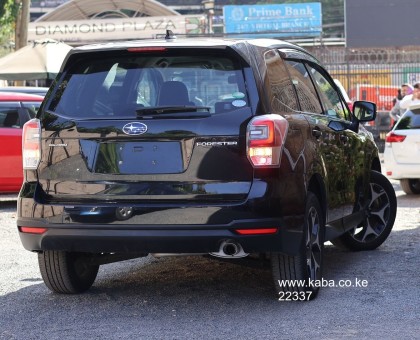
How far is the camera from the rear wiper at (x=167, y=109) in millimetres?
6801

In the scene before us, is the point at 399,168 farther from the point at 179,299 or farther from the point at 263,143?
the point at 263,143

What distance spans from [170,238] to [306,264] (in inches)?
38.6

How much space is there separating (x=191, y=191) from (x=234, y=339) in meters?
0.99

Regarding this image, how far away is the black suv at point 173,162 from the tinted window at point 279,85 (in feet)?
0.05

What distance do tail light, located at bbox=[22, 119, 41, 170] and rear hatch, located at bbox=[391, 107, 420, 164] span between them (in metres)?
9.67

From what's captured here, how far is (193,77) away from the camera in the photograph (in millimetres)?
6926

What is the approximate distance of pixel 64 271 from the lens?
7406 millimetres

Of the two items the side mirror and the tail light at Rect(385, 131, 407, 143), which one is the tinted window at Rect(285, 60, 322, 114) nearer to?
the side mirror

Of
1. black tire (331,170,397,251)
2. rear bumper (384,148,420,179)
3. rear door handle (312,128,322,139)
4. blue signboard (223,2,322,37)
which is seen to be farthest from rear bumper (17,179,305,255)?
blue signboard (223,2,322,37)

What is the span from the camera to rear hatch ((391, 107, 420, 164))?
15914 millimetres

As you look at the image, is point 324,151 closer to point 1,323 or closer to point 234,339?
point 234,339

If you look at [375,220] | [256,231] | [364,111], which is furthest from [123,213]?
[375,220]

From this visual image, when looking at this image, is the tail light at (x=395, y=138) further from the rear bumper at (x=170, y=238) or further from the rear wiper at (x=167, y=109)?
the rear wiper at (x=167, y=109)

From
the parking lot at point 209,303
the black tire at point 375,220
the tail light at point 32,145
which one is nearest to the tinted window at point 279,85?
the parking lot at point 209,303
